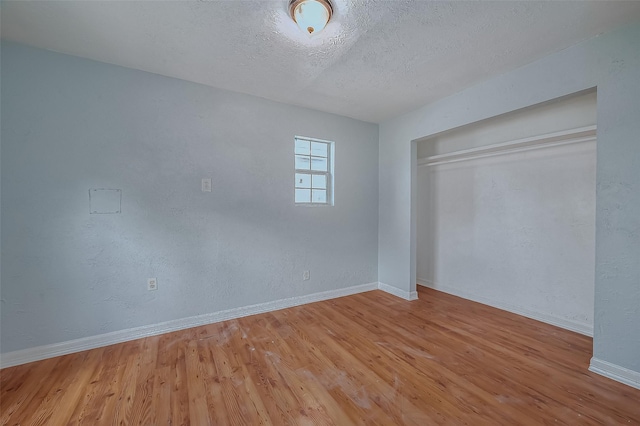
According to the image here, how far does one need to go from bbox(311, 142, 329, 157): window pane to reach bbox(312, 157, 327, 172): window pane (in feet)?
0.23

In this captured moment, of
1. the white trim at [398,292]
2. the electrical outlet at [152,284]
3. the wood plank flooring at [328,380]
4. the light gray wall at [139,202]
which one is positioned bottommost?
the wood plank flooring at [328,380]

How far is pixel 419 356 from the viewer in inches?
85.4

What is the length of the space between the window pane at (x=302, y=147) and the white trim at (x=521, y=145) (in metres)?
1.90

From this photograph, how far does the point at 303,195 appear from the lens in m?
3.52

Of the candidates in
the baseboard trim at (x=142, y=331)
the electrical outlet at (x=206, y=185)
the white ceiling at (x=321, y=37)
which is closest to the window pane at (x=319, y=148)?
the white ceiling at (x=321, y=37)

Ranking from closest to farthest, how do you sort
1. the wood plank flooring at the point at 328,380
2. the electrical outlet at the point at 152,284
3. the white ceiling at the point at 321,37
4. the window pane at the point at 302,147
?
the wood plank flooring at the point at 328,380 < the white ceiling at the point at 321,37 < the electrical outlet at the point at 152,284 < the window pane at the point at 302,147

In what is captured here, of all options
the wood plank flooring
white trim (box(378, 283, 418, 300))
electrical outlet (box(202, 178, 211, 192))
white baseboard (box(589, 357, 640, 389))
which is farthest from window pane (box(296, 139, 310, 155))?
white baseboard (box(589, 357, 640, 389))

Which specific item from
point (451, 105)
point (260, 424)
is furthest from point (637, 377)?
point (451, 105)

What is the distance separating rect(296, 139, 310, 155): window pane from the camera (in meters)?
3.47

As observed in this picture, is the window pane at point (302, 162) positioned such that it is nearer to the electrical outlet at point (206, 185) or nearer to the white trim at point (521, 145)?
the electrical outlet at point (206, 185)

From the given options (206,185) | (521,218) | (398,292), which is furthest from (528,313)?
(206,185)

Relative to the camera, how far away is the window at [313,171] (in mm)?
3484

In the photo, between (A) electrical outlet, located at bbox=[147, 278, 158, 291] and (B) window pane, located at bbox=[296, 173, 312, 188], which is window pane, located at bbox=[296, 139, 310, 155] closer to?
(B) window pane, located at bbox=[296, 173, 312, 188]

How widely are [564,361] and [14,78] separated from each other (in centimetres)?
504
